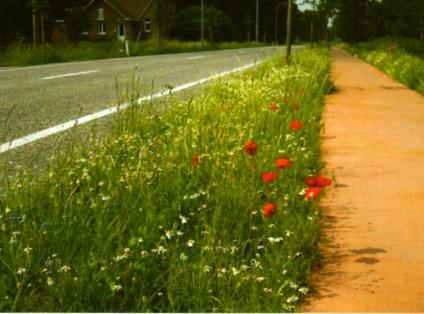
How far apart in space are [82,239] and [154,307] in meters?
0.56

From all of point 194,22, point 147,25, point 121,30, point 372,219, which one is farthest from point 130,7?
point 372,219

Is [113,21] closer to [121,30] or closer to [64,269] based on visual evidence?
[121,30]

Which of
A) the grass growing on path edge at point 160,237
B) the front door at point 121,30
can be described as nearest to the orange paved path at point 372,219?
the grass growing on path edge at point 160,237

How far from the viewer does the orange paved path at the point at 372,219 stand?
221 centimetres

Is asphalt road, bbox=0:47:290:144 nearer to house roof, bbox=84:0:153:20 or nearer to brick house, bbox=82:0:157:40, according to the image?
brick house, bbox=82:0:157:40

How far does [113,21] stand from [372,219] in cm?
6665

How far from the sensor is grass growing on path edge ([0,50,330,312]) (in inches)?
82.6

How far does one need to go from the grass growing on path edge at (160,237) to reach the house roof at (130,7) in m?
64.5

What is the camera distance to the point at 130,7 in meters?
71.5

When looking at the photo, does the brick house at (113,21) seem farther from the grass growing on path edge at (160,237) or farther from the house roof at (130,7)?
the grass growing on path edge at (160,237)

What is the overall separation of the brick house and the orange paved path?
204 ft

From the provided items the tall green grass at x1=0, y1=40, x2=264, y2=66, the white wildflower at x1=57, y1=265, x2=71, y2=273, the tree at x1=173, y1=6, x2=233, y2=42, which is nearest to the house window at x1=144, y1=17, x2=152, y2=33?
the tree at x1=173, y1=6, x2=233, y2=42

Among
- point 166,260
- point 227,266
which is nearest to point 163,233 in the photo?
point 166,260

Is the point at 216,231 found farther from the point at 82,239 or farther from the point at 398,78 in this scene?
the point at 398,78
